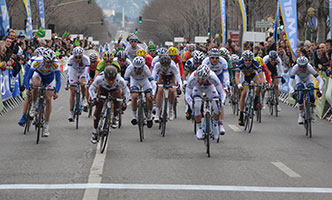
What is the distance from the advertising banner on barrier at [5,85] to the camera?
66.1 ft

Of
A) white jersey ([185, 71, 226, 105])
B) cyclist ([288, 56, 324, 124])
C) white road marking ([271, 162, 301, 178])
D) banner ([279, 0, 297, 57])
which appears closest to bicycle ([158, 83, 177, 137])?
white jersey ([185, 71, 226, 105])

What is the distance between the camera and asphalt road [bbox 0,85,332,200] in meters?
8.60

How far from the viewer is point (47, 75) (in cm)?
1435

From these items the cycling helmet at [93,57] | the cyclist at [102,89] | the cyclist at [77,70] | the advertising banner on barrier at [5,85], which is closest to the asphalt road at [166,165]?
the cyclist at [102,89]

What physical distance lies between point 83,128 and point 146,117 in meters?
1.59

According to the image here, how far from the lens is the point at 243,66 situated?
16234mm

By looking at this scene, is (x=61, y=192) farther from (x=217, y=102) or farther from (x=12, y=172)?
(x=217, y=102)

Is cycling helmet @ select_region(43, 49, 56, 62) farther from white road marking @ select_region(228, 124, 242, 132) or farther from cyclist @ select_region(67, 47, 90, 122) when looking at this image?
white road marking @ select_region(228, 124, 242, 132)

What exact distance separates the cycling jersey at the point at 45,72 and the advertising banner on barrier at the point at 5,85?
19.6 feet

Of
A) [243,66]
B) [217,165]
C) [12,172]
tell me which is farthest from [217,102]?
[12,172]

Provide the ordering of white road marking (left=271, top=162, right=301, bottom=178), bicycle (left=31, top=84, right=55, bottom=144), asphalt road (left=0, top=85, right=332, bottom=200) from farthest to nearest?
bicycle (left=31, top=84, right=55, bottom=144), white road marking (left=271, top=162, right=301, bottom=178), asphalt road (left=0, top=85, right=332, bottom=200)

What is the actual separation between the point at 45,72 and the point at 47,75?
0.11m

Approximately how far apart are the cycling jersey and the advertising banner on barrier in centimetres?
598

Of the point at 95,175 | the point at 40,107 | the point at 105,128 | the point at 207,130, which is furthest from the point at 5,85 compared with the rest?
the point at 95,175
